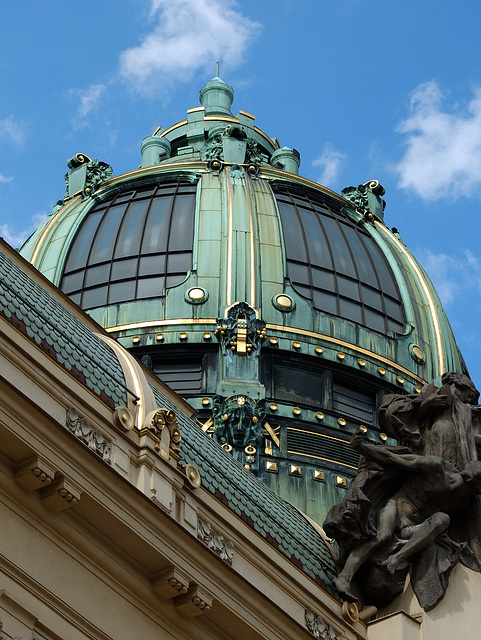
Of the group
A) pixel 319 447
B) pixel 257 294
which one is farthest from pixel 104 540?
pixel 257 294

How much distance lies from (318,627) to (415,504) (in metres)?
2.85

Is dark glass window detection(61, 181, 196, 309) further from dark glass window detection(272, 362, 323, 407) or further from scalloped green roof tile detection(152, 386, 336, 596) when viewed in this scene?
scalloped green roof tile detection(152, 386, 336, 596)


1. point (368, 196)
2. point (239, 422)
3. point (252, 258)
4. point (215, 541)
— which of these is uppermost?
point (368, 196)

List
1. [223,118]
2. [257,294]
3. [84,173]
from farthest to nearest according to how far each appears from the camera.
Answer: [223,118] < [84,173] < [257,294]

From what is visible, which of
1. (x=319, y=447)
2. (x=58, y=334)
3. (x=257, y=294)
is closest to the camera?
(x=58, y=334)

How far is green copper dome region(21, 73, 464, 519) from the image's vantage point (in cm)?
3159

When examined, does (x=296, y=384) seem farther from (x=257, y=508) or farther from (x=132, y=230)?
(x=257, y=508)

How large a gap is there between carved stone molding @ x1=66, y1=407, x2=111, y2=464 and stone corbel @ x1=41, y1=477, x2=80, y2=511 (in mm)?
765

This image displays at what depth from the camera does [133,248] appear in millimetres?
35250

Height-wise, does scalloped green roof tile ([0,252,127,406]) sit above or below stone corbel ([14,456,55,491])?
above

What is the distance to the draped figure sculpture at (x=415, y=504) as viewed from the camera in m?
20.0

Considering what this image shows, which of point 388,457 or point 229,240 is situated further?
point 229,240

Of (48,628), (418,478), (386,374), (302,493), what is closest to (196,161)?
(386,374)

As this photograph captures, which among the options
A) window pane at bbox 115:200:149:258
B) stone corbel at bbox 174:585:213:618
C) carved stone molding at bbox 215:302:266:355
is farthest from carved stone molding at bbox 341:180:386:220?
stone corbel at bbox 174:585:213:618
